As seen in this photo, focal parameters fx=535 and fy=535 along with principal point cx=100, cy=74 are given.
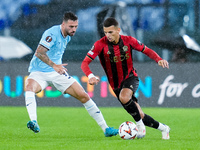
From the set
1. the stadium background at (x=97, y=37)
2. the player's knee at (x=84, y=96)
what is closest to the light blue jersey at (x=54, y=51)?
the player's knee at (x=84, y=96)

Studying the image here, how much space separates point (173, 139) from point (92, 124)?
109 inches

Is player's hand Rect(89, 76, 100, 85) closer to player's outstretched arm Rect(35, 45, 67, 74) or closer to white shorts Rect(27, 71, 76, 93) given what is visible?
player's outstretched arm Rect(35, 45, 67, 74)

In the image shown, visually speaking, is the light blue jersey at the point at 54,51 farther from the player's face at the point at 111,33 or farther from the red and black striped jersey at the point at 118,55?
the player's face at the point at 111,33

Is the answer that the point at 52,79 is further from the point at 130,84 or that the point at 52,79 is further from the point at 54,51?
the point at 130,84

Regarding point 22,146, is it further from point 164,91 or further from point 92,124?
point 164,91

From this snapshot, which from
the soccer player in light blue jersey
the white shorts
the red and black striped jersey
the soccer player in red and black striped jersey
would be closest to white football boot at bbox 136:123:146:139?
the soccer player in red and black striped jersey

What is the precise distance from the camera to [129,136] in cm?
692

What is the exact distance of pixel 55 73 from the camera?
790 centimetres

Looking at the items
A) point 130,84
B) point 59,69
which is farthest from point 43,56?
point 130,84

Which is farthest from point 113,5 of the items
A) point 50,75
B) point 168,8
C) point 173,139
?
point 173,139

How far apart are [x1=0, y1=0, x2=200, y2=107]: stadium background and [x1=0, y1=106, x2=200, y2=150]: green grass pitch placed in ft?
1.50

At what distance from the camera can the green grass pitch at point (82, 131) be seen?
630 cm

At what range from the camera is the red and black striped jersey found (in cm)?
731

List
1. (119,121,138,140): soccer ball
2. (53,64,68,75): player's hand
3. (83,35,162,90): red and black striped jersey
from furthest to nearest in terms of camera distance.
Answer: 1. (83,35,162,90): red and black striped jersey
2. (53,64,68,75): player's hand
3. (119,121,138,140): soccer ball
